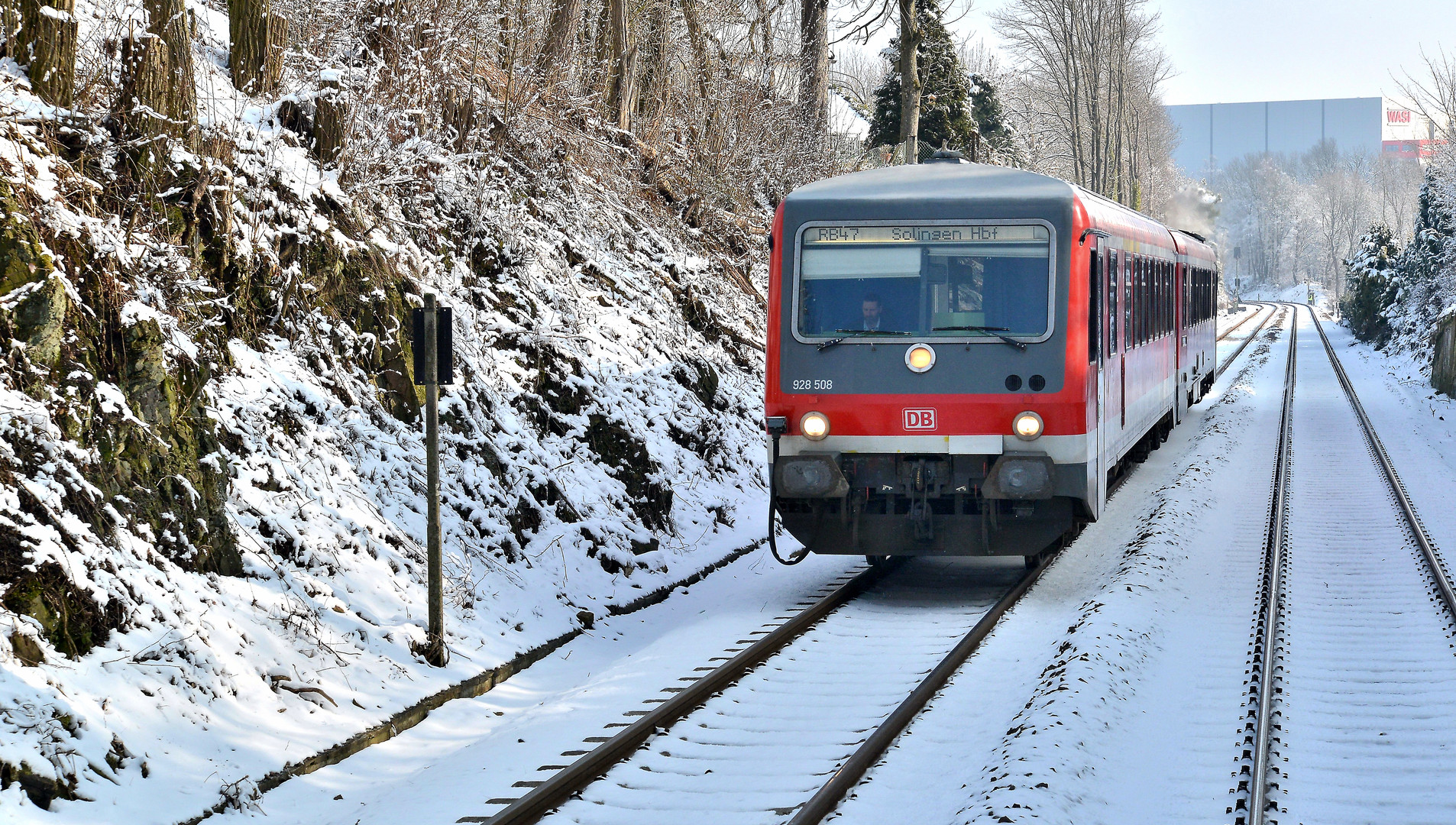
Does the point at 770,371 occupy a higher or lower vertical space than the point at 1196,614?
higher

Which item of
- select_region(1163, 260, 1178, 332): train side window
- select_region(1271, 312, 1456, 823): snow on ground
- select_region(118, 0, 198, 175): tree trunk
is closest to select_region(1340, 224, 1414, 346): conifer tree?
select_region(1163, 260, 1178, 332): train side window

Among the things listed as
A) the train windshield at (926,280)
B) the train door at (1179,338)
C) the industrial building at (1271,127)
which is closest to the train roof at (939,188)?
the train windshield at (926,280)

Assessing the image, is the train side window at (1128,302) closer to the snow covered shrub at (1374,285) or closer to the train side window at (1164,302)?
the train side window at (1164,302)

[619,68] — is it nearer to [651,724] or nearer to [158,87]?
[158,87]

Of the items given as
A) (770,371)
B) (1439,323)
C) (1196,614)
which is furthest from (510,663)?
(1439,323)

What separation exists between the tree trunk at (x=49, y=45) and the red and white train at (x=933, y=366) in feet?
15.6

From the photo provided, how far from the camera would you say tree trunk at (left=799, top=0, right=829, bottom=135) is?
2455 cm

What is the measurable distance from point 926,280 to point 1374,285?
4576cm

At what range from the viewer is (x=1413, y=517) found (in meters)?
13.2

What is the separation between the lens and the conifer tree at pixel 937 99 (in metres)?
30.8

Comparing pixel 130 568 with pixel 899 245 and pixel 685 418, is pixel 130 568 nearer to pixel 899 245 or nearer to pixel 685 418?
pixel 899 245

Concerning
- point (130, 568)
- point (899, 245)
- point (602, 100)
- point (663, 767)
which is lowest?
point (663, 767)

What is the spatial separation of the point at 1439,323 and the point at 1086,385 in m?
24.1

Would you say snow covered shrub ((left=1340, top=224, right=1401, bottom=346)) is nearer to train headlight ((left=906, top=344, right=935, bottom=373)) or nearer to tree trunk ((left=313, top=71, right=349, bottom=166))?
train headlight ((left=906, top=344, right=935, bottom=373))
